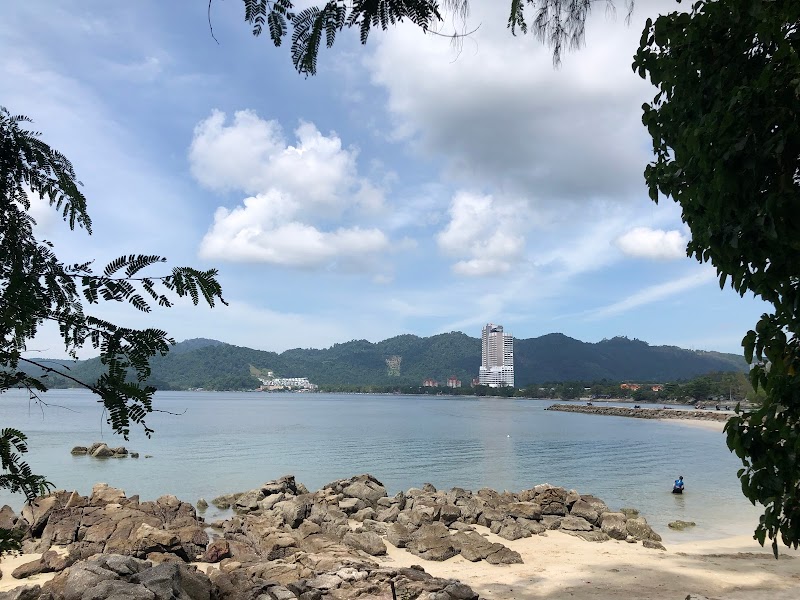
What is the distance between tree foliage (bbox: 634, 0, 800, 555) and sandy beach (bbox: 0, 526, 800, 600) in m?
10.7

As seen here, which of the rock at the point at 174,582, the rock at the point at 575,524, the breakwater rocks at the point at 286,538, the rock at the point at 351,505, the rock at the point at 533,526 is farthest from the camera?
the rock at the point at 351,505

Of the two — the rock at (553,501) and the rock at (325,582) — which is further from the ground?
the rock at (325,582)

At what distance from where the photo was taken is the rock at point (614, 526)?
20208 millimetres

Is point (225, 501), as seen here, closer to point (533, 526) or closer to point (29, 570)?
point (29, 570)

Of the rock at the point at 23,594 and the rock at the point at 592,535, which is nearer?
the rock at the point at 23,594

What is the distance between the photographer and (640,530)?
20.5 m

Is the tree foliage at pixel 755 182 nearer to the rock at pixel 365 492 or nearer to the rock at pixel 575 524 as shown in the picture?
the rock at pixel 575 524

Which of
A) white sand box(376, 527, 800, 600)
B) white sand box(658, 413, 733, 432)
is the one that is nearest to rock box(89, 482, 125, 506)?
white sand box(376, 527, 800, 600)

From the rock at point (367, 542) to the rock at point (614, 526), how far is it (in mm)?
8879

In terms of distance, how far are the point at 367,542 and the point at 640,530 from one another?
10438 mm

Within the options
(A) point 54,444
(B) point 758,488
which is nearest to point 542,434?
(A) point 54,444

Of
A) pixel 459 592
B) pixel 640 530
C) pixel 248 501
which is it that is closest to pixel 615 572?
pixel 640 530

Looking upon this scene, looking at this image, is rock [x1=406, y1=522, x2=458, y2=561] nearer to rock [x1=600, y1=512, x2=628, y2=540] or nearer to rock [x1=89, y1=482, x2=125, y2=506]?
rock [x1=600, y1=512, x2=628, y2=540]

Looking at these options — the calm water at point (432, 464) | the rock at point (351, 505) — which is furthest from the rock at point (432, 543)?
the calm water at point (432, 464)
